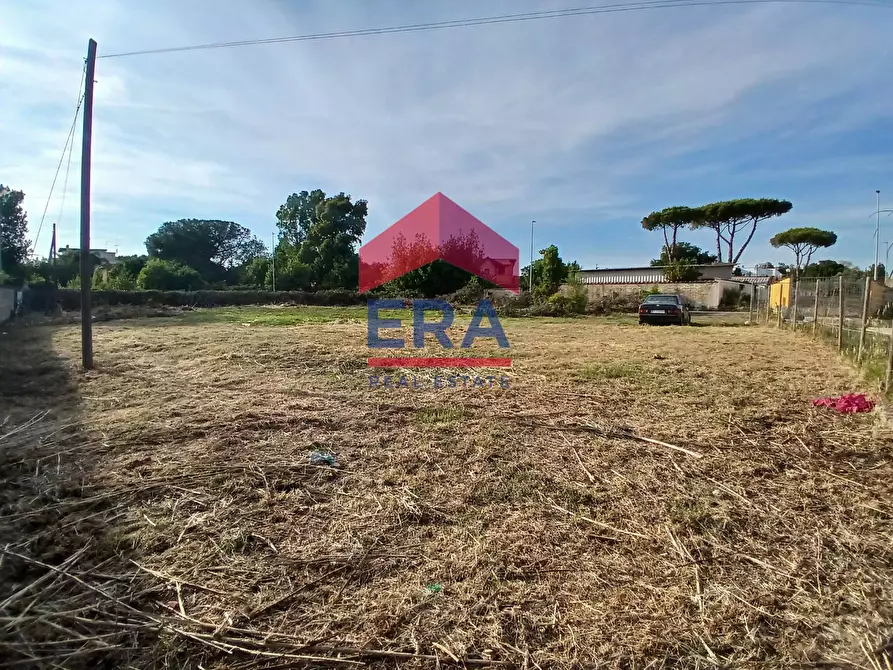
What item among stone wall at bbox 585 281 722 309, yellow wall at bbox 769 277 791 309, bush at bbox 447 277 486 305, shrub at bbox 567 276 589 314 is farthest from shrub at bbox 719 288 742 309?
bush at bbox 447 277 486 305

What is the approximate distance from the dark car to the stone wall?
9.13 m

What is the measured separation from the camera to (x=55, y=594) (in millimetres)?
1793

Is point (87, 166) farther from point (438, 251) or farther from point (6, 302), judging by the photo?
point (438, 251)

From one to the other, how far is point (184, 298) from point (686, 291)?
27.9m

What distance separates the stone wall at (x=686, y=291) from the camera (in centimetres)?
2528

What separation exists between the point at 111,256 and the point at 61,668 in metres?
77.2

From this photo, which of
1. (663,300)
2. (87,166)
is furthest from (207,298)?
(663,300)

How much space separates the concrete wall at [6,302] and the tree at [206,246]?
1350 inches

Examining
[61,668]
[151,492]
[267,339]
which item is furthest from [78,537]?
[267,339]

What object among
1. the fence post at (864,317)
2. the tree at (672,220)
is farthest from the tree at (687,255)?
the fence post at (864,317)

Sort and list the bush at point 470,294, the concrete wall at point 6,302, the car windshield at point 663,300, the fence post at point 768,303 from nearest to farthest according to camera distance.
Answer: the concrete wall at point 6,302 < the fence post at point 768,303 < the car windshield at point 663,300 < the bush at point 470,294

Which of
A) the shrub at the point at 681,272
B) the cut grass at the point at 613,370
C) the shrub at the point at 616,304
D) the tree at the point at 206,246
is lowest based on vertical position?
the cut grass at the point at 613,370

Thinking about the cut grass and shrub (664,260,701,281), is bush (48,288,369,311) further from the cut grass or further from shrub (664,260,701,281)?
shrub (664,260,701,281)

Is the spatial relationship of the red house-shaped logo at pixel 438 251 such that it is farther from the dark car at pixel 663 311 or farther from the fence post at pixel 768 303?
the fence post at pixel 768 303
